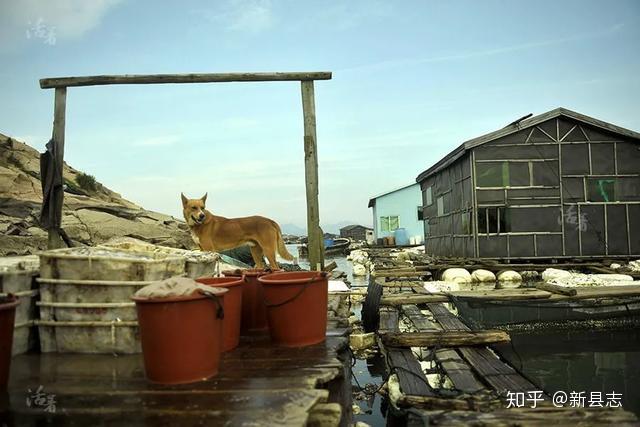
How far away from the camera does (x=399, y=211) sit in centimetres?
4506

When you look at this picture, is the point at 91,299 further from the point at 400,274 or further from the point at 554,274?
the point at 554,274

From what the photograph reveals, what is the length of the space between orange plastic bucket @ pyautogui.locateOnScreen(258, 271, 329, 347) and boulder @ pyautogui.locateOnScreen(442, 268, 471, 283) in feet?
45.6

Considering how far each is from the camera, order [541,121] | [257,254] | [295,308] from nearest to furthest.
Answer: [295,308] → [257,254] → [541,121]

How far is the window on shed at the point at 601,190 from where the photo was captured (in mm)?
18953

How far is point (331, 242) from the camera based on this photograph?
182ft

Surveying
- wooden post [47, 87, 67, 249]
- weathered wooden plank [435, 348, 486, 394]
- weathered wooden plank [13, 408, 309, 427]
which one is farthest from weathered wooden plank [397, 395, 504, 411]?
wooden post [47, 87, 67, 249]

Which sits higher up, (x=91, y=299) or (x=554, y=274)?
(x=91, y=299)

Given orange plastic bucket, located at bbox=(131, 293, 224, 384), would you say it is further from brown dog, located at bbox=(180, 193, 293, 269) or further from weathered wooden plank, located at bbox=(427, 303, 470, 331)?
weathered wooden plank, located at bbox=(427, 303, 470, 331)

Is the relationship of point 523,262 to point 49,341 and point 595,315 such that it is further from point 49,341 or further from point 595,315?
point 49,341

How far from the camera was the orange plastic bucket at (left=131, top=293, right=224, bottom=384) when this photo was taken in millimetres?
3330

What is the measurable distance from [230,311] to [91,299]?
1.30 meters

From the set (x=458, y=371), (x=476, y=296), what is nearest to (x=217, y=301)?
(x=458, y=371)

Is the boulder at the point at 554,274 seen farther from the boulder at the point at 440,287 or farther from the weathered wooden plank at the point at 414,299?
the weathered wooden plank at the point at 414,299

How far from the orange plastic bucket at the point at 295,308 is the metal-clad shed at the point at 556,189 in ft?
53.0
